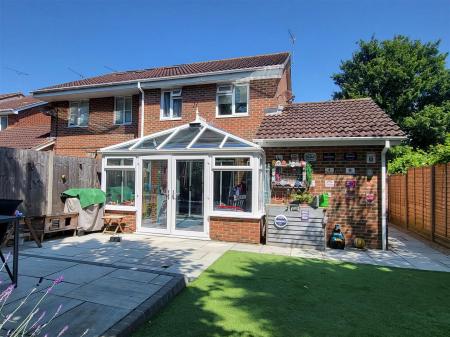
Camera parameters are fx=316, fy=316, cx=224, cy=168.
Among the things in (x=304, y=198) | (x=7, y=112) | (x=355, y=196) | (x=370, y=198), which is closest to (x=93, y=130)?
(x=304, y=198)

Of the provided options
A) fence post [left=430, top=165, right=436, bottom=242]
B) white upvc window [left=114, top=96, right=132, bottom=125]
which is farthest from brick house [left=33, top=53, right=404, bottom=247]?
fence post [left=430, top=165, right=436, bottom=242]

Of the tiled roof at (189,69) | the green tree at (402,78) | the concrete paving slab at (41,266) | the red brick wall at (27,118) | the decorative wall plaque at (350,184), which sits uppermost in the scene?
the green tree at (402,78)

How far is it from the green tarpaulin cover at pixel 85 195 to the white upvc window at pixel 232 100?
4.90m

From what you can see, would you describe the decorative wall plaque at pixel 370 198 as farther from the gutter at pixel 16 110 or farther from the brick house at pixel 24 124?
the gutter at pixel 16 110

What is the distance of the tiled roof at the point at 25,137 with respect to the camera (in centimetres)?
1493

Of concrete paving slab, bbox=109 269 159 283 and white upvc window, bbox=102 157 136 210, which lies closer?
concrete paving slab, bbox=109 269 159 283

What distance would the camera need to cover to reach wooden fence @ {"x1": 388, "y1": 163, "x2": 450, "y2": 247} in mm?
8836

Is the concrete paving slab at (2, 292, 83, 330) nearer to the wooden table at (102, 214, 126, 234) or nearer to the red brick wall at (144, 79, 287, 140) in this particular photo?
the wooden table at (102, 214, 126, 234)

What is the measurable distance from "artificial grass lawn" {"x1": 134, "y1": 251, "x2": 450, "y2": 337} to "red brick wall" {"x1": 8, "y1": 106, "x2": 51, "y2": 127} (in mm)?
19655

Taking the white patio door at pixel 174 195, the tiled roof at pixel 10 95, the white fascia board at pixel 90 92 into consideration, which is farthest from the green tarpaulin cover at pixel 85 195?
the tiled roof at pixel 10 95

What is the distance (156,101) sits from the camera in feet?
39.9

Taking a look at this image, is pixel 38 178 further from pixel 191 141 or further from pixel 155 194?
pixel 191 141

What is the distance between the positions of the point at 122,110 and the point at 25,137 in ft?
23.2

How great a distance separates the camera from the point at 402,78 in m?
24.5
